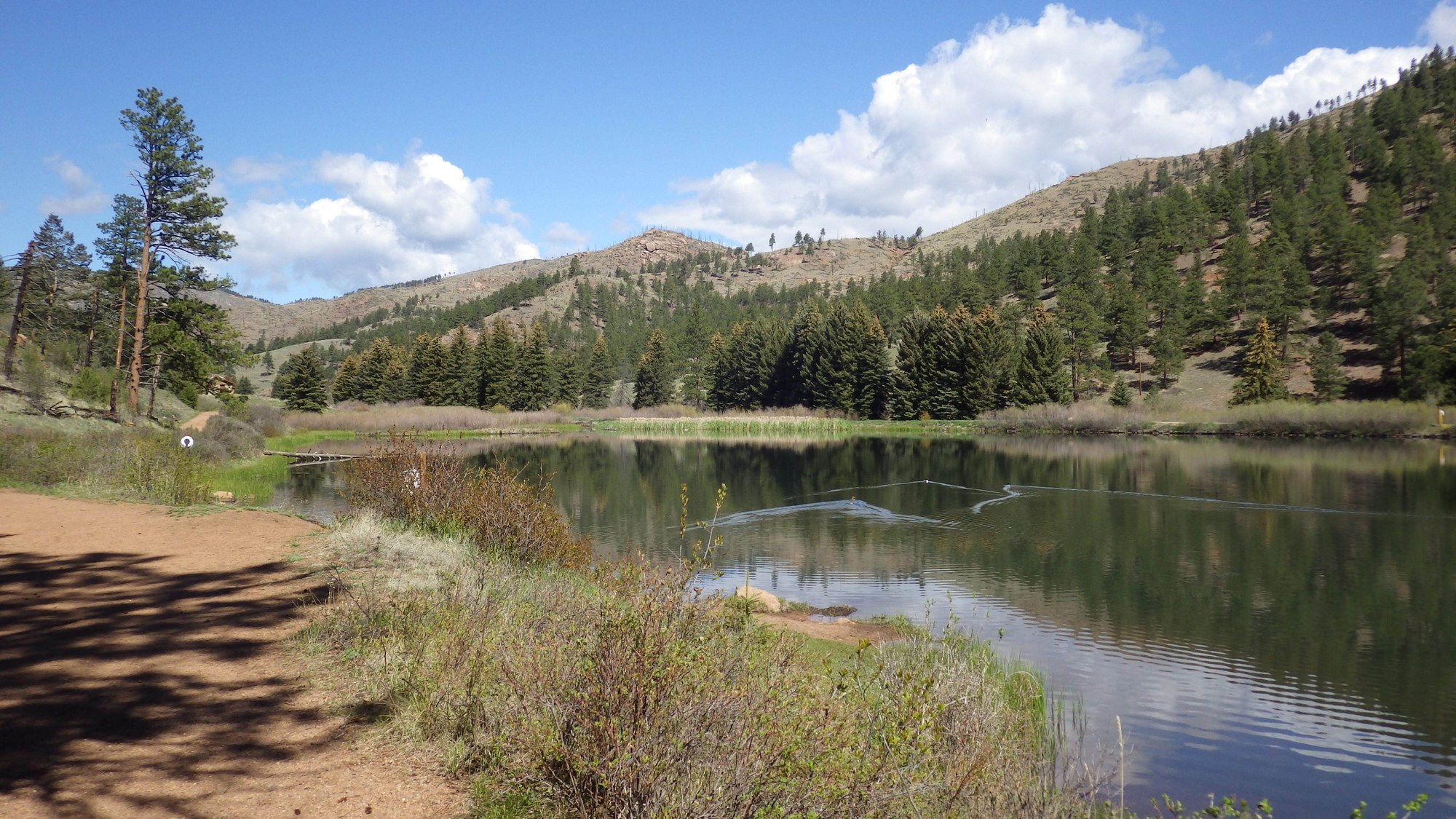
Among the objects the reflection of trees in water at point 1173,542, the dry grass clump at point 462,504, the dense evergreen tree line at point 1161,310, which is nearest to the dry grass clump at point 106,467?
the dry grass clump at point 462,504

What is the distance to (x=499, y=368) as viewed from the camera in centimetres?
7919

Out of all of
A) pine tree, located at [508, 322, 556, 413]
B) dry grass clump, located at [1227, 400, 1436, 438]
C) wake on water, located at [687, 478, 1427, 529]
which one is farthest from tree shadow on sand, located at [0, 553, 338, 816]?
pine tree, located at [508, 322, 556, 413]

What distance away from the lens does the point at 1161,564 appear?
52.0 ft

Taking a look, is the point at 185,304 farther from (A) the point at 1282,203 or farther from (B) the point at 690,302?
(B) the point at 690,302

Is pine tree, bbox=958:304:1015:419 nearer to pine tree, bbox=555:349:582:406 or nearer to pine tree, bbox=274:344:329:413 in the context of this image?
pine tree, bbox=555:349:582:406

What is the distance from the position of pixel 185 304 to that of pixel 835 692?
3585 centimetres

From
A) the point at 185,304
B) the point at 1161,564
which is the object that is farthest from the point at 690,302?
the point at 1161,564

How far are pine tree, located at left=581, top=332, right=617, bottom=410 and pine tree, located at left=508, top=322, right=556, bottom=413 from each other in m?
11.6

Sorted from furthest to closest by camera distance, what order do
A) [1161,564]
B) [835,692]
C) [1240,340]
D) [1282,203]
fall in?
[1282,203] < [1240,340] < [1161,564] < [835,692]

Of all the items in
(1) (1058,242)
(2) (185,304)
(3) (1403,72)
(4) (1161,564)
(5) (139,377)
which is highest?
(3) (1403,72)

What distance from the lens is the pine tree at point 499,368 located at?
78.8 m

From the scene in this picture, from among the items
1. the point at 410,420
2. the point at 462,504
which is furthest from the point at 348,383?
the point at 462,504

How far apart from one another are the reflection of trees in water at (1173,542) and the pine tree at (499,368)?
43144 millimetres

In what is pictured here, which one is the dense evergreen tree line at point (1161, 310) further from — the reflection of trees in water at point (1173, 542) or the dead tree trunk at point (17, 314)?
the dead tree trunk at point (17, 314)
